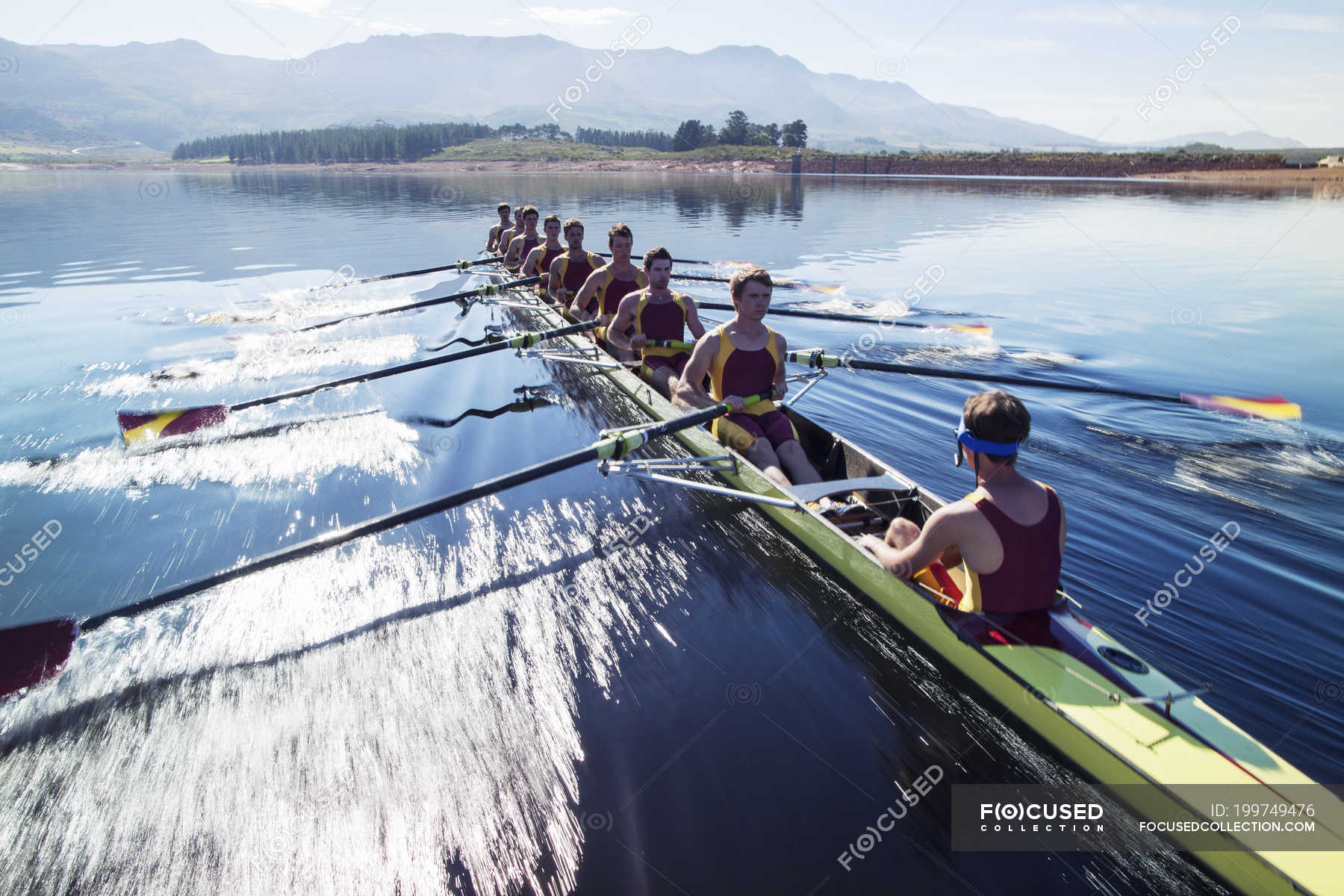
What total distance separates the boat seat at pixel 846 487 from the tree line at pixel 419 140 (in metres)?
102

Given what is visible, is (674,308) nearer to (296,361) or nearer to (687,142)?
(296,361)

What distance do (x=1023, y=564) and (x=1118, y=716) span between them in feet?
2.79

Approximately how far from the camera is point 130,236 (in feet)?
96.7

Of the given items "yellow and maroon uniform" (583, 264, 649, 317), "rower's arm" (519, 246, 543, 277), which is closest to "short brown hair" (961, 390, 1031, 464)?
"yellow and maroon uniform" (583, 264, 649, 317)

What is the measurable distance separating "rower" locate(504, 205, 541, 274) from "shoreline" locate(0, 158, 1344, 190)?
2495 inches

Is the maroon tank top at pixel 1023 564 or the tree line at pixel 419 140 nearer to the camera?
the maroon tank top at pixel 1023 564

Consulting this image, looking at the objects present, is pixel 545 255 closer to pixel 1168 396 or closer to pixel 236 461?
pixel 236 461

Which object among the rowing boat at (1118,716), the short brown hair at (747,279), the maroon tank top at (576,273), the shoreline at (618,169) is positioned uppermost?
the shoreline at (618,169)

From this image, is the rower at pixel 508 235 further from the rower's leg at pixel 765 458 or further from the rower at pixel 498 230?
the rower's leg at pixel 765 458

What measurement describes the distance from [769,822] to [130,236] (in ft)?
122

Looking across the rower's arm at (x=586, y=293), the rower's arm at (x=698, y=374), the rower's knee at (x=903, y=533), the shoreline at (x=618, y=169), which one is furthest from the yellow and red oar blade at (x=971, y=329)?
the shoreline at (x=618, y=169)

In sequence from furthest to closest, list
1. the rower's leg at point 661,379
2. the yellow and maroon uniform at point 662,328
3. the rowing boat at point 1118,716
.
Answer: the yellow and maroon uniform at point 662,328 < the rower's leg at point 661,379 < the rowing boat at point 1118,716

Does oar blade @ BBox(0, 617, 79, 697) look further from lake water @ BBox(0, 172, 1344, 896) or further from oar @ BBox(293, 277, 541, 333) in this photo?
oar @ BBox(293, 277, 541, 333)

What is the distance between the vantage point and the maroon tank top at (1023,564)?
3.50 meters
